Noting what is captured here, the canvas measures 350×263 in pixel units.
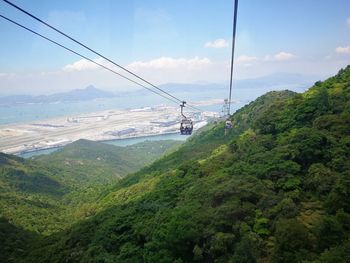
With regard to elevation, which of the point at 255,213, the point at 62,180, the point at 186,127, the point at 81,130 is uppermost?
the point at 186,127

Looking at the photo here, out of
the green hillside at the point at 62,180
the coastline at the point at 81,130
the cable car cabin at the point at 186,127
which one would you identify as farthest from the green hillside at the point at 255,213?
the coastline at the point at 81,130

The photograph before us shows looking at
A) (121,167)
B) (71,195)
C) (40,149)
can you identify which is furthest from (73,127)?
(71,195)

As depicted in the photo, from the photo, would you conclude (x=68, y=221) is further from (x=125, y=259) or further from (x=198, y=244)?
(x=198, y=244)

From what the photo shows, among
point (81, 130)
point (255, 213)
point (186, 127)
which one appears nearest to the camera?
point (255, 213)

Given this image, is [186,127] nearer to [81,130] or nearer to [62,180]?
[62,180]

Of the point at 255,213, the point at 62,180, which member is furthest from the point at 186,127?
the point at 62,180

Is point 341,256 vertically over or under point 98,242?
over
